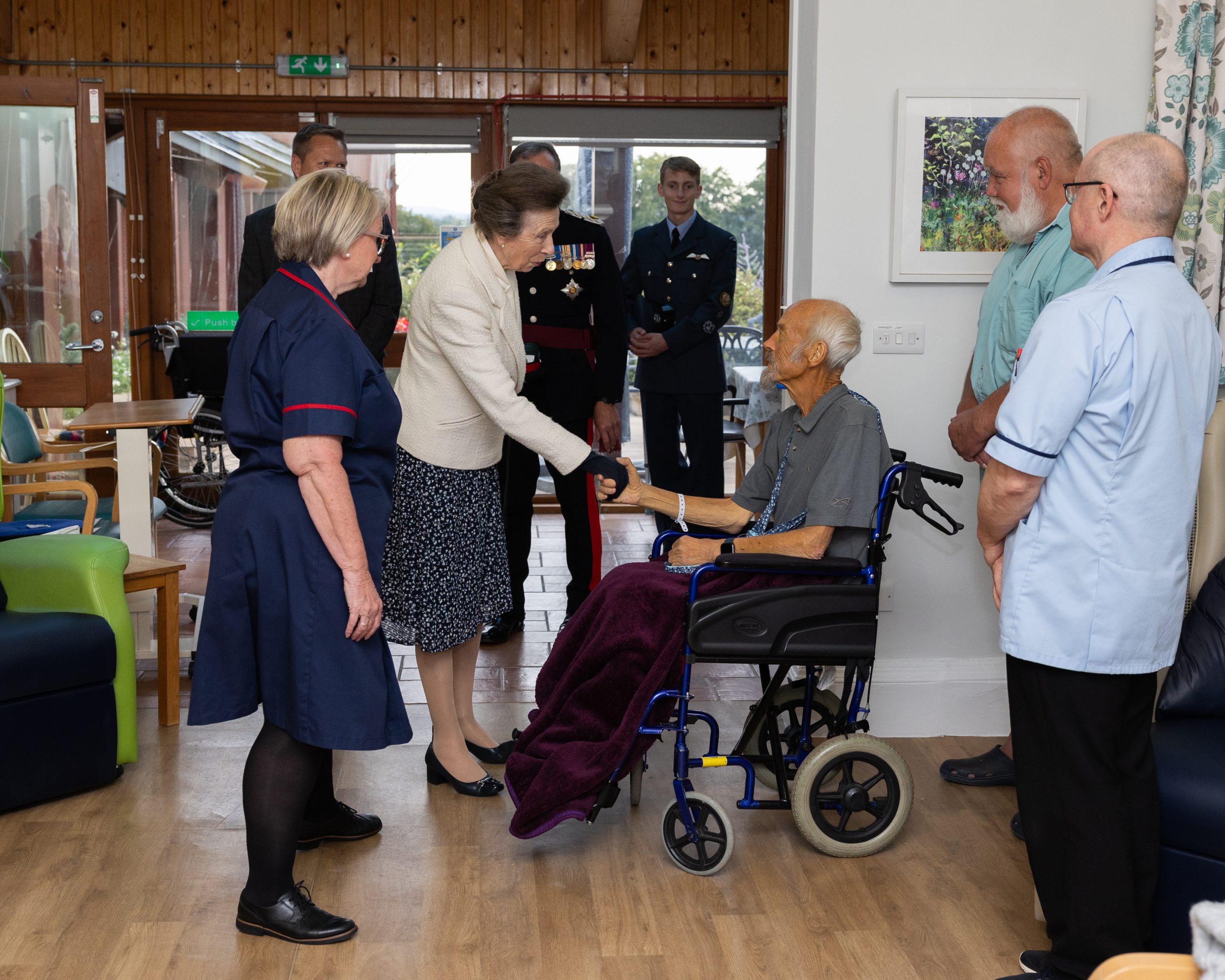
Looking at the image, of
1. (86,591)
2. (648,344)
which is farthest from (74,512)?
(648,344)

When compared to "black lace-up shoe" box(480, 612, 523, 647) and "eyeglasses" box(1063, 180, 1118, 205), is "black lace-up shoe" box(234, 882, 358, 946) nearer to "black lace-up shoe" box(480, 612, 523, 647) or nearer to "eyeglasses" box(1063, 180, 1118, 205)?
"eyeglasses" box(1063, 180, 1118, 205)

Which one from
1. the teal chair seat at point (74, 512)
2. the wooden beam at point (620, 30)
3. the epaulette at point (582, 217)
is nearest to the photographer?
the teal chair seat at point (74, 512)

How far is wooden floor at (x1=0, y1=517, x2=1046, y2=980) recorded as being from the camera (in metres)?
2.16

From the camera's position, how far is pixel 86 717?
2.87 meters

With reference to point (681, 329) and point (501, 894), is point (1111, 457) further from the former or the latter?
point (681, 329)

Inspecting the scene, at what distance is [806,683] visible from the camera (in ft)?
8.91

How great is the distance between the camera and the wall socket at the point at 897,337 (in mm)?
3229

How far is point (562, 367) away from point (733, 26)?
351 centimetres

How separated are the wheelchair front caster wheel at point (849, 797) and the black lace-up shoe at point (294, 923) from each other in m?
0.97

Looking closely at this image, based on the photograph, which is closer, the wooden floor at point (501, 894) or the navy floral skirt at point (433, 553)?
the wooden floor at point (501, 894)

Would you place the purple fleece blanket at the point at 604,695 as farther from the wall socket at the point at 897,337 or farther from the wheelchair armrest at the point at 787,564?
the wall socket at the point at 897,337

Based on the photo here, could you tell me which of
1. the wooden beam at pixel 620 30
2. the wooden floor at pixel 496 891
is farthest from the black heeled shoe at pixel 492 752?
the wooden beam at pixel 620 30

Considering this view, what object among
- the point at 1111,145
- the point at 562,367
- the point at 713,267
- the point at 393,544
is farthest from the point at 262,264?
the point at 1111,145

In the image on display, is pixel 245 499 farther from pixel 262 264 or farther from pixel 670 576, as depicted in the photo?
pixel 262 264
